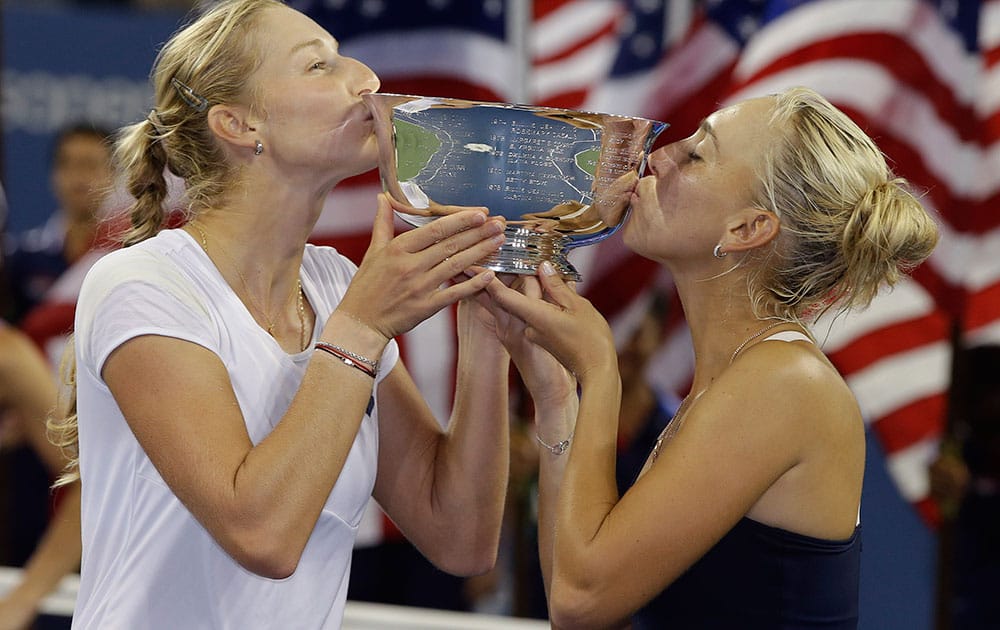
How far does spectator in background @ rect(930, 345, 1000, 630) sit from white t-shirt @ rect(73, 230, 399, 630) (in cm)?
260

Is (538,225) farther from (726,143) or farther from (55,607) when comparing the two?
(55,607)

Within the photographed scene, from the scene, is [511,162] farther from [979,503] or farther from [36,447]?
[979,503]

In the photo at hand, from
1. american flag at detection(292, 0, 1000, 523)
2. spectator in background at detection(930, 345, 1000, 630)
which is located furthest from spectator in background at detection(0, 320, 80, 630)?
spectator in background at detection(930, 345, 1000, 630)

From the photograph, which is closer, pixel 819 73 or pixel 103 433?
pixel 103 433

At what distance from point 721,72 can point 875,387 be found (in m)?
1.04

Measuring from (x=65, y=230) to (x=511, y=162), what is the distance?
9.99 ft

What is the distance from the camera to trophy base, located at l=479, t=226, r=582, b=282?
4.92 feet

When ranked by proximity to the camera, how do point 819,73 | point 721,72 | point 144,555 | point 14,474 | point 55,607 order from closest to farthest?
1. point 144,555
2. point 55,607
3. point 819,73
4. point 721,72
5. point 14,474

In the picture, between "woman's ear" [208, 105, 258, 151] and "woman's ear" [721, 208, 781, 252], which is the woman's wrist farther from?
"woman's ear" [721, 208, 781, 252]

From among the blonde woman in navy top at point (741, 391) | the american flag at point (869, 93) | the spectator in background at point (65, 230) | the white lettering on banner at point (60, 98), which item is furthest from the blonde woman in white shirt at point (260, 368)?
the white lettering on banner at point (60, 98)

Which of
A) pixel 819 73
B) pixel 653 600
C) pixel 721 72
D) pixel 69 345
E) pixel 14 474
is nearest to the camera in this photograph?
pixel 653 600

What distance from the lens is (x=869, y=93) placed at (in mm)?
3223

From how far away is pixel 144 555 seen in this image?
144 cm

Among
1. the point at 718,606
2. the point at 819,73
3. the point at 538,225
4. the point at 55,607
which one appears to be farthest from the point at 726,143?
the point at 55,607
